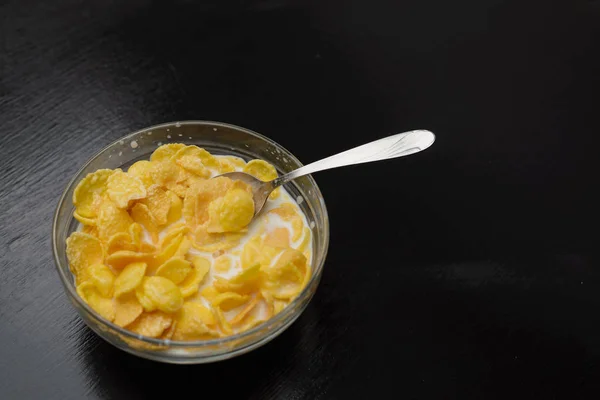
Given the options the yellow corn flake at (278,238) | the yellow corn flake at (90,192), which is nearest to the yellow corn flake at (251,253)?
the yellow corn flake at (278,238)

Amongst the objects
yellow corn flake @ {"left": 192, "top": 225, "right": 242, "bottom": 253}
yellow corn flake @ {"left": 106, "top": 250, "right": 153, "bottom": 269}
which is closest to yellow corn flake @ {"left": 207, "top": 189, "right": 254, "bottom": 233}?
yellow corn flake @ {"left": 192, "top": 225, "right": 242, "bottom": 253}

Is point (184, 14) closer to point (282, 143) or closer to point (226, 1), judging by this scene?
point (226, 1)

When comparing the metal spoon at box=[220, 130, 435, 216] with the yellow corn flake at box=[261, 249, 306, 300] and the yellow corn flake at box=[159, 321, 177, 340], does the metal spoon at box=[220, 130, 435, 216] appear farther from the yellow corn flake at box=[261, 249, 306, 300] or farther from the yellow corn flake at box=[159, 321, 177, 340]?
the yellow corn flake at box=[159, 321, 177, 340]

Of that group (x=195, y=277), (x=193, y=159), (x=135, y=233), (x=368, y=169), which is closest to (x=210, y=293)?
(x=195, y=277)

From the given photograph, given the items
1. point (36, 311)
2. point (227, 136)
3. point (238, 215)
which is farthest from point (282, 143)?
point (36, 311)

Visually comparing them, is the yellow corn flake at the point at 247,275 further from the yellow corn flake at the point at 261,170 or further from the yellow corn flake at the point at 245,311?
the yellow corn flake at the point at 261,170
